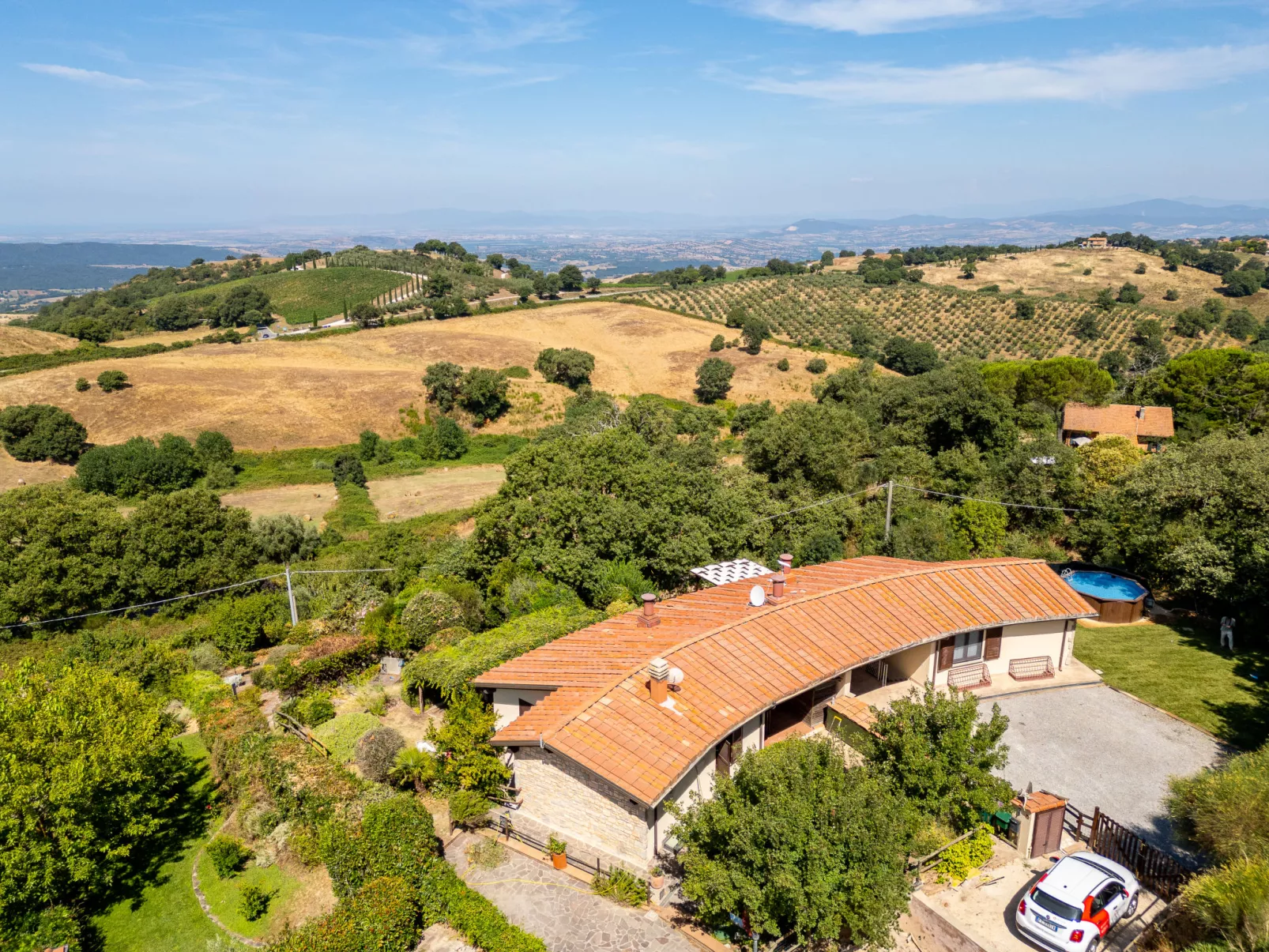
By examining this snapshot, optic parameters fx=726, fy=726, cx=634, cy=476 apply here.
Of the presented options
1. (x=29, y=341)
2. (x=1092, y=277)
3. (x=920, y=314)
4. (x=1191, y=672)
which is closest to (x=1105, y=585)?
(x=1191, y=672)

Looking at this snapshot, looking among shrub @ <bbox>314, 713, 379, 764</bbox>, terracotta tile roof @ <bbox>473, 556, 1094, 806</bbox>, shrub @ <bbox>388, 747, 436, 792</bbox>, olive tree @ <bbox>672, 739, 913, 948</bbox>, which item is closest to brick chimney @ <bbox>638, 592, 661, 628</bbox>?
terracotta tile roof @ <bbox>473, 556, 1094, 806</bbox>

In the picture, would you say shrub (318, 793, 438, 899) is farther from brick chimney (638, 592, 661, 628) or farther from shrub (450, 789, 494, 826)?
brick chimney (638, 592, 661, 628)

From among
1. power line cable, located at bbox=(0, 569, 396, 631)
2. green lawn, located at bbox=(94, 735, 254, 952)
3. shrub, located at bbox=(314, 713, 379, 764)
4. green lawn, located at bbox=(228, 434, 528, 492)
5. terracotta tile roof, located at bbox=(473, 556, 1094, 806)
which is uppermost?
terracotta tile roof, located at bbox=(473, 556, 1094, 806)

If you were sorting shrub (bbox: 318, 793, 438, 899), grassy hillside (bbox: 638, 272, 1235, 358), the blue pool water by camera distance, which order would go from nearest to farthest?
shrub (bbox: 318, 793, 438, 899) < the blue pool water < grassy hillside (bbox: 638, 272, 1235, 358)

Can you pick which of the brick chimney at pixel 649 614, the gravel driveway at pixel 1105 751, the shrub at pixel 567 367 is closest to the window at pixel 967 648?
the gravel driveway at pixel 1105 751

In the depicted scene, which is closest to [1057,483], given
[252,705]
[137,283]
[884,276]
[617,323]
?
[252,705]

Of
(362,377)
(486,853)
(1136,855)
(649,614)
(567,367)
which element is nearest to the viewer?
(1136,855)

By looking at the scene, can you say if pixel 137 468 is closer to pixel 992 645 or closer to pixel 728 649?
pixel 728 649

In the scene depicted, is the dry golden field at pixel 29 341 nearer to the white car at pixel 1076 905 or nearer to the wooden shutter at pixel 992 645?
the wooden shutter at pixel 992 645
